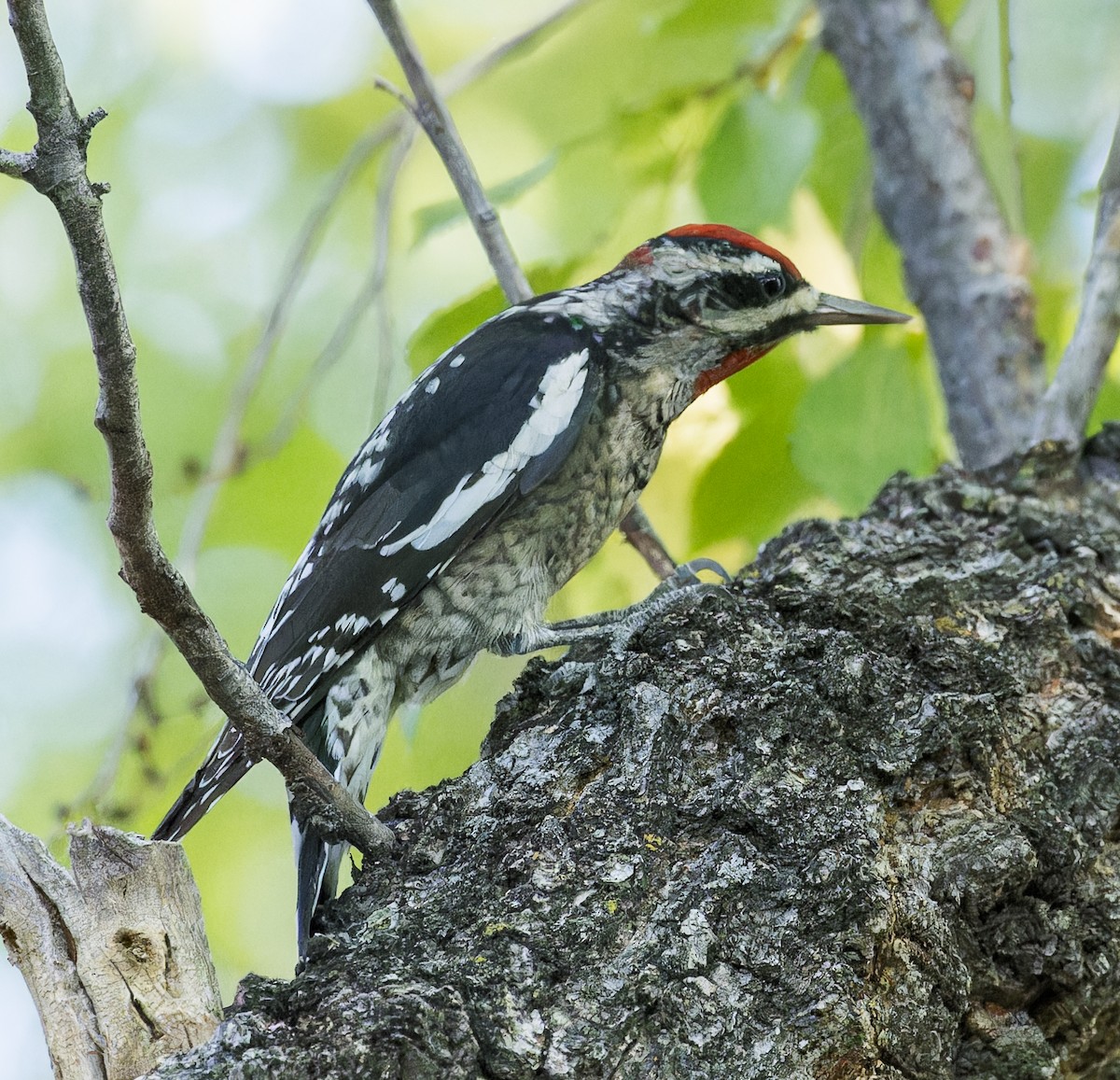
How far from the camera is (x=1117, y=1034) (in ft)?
4.46

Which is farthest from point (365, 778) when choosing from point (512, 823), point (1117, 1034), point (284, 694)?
point (1117, 1034)

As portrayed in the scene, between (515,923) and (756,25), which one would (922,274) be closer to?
(756,25)

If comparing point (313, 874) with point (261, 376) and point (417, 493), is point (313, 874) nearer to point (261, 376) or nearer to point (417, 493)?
point (417, 493)

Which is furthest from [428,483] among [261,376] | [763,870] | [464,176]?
[763,870]

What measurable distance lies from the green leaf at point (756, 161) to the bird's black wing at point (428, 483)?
1.50 feet

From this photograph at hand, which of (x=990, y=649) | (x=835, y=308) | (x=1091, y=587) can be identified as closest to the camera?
(x=990, y=649)

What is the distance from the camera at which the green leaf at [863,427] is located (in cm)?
230

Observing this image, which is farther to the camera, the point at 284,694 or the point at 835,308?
the point at 835,308

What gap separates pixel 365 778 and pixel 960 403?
1372 millimetres

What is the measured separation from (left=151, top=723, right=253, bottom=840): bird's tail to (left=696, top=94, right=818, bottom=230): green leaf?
4.51 feet

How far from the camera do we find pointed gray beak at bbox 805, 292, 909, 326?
7.47ft

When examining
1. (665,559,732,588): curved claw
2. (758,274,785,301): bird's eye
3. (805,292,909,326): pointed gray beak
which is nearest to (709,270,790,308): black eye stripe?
(758,274,785,301): bird's eye

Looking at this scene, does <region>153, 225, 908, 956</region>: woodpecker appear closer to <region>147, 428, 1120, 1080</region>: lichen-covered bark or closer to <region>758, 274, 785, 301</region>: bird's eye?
<region>758, 274, 785, 301</region>: bird's eye

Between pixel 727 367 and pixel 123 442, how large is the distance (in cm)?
141
